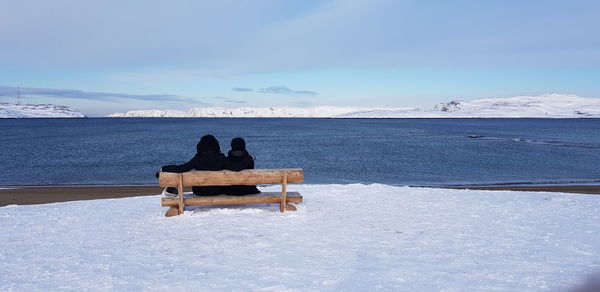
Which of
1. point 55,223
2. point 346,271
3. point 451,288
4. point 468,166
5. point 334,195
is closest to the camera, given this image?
point 451,288

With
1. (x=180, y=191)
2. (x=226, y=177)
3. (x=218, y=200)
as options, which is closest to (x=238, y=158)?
(x=226, y=177)

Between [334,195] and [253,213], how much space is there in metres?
3.39

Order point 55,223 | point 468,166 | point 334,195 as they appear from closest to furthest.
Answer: point 55,223 < point 334,195 < point 468,166

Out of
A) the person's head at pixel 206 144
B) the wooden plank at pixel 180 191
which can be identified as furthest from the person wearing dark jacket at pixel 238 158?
the wooden plank at pixel 180 191

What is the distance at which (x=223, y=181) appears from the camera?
332 inches

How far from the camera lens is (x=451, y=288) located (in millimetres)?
5145

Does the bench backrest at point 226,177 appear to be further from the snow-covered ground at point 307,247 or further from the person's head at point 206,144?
the snow-covered ground at point 307,247

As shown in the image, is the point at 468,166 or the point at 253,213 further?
the point at 468,166

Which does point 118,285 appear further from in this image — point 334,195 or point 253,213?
point 334,195

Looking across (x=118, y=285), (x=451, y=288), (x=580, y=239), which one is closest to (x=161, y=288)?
(x=118, y=285)

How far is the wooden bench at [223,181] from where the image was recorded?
324 inches

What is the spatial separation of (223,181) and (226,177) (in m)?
0.10

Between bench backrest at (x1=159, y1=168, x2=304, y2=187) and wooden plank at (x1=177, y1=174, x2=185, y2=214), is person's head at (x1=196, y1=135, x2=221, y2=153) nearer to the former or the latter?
bench backrest at (x1=159, y1=168, x2=304, y2=187)

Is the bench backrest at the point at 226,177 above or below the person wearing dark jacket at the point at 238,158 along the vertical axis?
below
